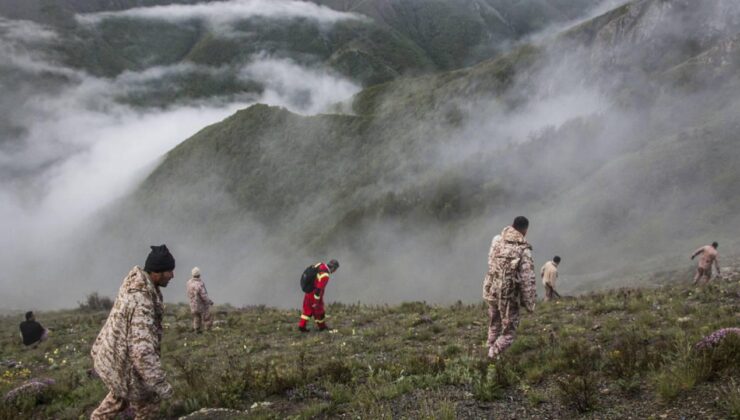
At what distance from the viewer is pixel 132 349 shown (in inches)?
202

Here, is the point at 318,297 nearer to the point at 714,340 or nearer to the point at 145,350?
the point at 145,350

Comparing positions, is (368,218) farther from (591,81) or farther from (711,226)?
(711,226)

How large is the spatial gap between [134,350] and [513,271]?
5335 mm

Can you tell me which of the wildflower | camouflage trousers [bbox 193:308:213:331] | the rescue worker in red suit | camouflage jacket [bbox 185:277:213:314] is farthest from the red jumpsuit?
the wildflower

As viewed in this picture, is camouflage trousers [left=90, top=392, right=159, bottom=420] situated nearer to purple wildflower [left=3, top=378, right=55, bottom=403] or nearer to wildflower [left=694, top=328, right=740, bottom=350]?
purple wildflower [left=3, top=378, right=55, bottom=403]

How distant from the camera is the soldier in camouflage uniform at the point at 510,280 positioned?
7.62 metres

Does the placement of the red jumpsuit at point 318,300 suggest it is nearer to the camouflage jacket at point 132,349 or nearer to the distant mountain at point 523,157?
the camouflage jacket at point 132,349

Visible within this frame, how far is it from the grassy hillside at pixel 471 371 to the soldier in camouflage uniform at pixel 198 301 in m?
1.43

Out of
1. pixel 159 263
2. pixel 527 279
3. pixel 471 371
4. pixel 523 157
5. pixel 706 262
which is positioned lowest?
pixel 471 371

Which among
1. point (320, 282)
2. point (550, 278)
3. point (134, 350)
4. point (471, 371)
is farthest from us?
point (550, 278)

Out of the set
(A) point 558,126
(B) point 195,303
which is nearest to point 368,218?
(A) point 558,126

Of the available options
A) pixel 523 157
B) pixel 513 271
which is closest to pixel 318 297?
pixel 513 271

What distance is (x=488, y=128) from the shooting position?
280 ft

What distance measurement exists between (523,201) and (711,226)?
2272cm
